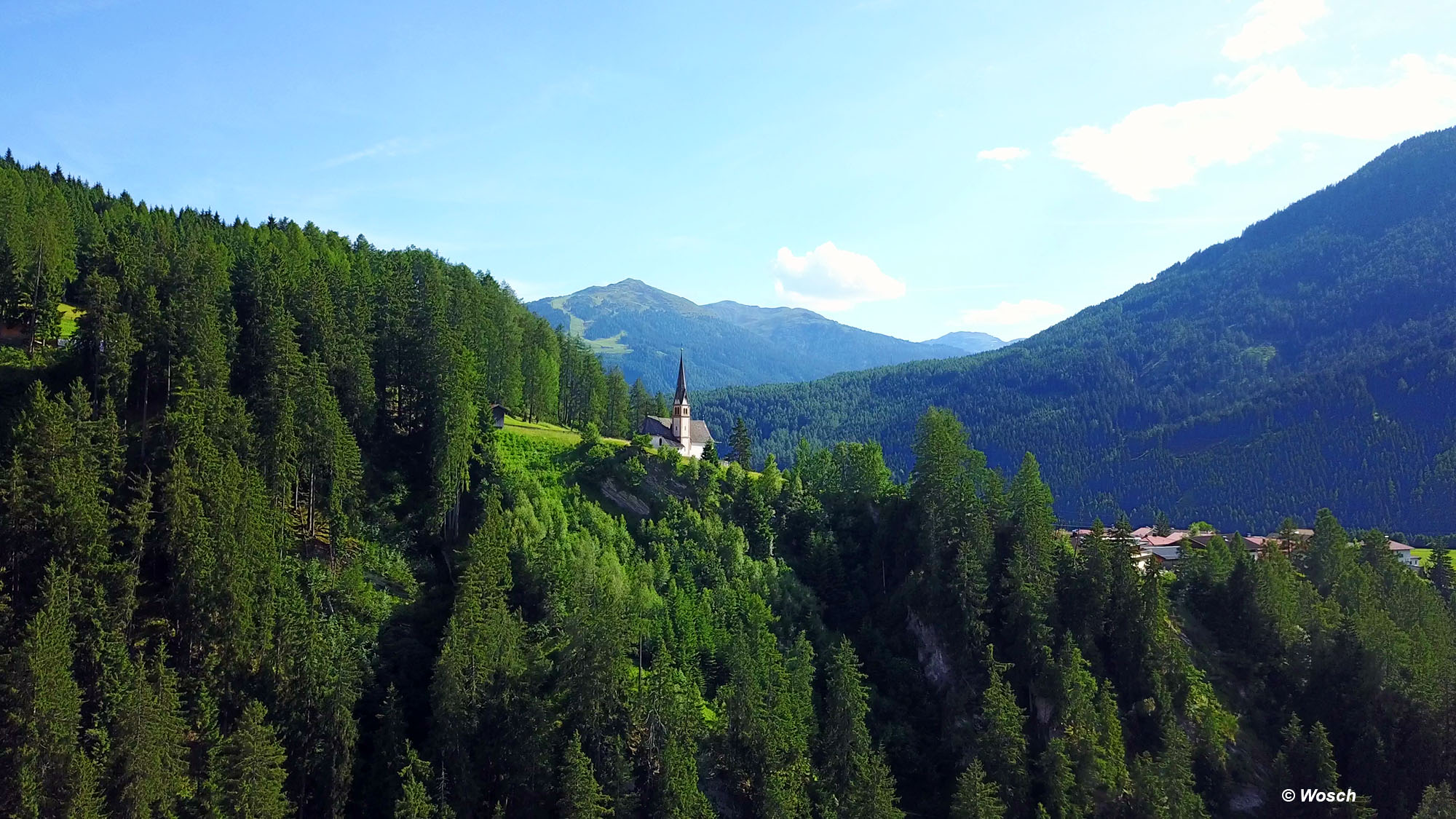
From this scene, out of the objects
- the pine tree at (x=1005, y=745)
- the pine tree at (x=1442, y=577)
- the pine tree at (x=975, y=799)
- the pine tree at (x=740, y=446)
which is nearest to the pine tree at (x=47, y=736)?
the pine tree at (x=975, y=799)

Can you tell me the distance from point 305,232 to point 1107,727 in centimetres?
8938

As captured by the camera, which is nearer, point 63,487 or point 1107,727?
point 63,487

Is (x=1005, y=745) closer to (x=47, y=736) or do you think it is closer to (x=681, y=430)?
(x=681, y=430)

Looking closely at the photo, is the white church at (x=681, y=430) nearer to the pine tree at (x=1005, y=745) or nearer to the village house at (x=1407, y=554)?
the pine tree at (x=1005, y=745)

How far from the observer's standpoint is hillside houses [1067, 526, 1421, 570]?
74.9 metres

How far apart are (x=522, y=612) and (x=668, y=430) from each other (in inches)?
1427

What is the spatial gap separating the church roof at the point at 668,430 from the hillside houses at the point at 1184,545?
37.5 meters

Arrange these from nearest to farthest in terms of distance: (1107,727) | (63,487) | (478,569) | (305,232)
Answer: (63,487) < (478,569) < (1107,727) < (305,232)

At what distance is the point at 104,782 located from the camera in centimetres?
3725

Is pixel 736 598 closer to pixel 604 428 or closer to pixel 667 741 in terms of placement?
pixel 667 741

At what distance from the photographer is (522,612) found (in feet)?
177

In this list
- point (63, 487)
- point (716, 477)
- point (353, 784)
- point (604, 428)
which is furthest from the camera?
point (604, 428)

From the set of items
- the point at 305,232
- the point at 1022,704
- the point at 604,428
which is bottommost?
the point at 1022,704

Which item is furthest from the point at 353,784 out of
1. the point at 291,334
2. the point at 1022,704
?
the point at 1022,704
